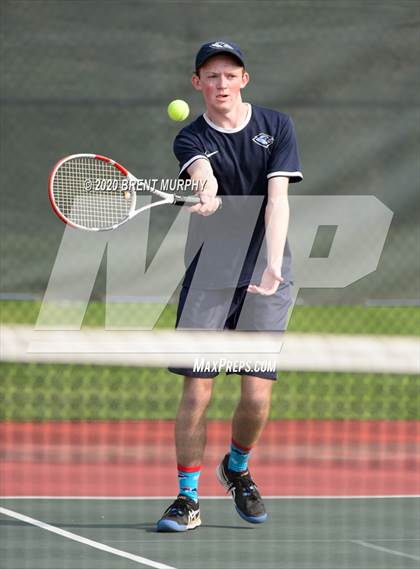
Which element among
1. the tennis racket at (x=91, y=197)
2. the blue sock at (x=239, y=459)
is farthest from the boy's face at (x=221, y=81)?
the blue sock at (x=239, y=459)

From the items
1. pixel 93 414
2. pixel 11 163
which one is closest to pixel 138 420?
pixel 93 414

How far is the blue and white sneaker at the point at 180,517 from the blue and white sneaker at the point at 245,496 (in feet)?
0.58

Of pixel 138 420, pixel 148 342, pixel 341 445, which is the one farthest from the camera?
pixel 138 420

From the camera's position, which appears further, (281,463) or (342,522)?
(281,463)

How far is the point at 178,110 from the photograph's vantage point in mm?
6223

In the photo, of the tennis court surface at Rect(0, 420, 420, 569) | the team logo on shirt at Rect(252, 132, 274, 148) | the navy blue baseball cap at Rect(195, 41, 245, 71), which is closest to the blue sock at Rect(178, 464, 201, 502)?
the tennis court surface at Rect(0, 420, 420, 569)

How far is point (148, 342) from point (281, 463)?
3.19 metres

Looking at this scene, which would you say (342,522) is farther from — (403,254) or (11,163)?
(11,163)

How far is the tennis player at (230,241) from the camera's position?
4.66 meters

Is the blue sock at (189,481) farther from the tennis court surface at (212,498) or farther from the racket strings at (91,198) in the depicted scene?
the racket strings at (91,198)

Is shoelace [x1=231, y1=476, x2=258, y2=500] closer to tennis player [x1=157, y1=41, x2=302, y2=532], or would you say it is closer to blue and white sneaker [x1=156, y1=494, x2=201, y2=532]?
tennis player [x1=157, y1=41, x2=302, y2=532]

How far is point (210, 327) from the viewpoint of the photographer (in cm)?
472

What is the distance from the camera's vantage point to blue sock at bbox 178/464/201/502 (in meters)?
4.71

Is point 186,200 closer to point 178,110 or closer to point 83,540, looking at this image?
point 83,540
